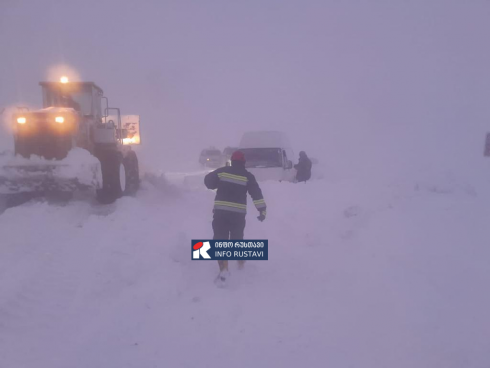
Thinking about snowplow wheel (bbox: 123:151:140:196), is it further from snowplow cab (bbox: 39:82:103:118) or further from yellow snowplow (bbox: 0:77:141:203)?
snowplow cab (bbox: 39:82:103:118)

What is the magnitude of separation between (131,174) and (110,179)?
5.51 ft

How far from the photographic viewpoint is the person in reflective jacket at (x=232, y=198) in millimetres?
5336

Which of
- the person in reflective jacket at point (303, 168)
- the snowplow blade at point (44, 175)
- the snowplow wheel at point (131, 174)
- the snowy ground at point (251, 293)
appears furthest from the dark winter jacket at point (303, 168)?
the snowplow blade at point (44, 175)

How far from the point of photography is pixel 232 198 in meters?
5.34

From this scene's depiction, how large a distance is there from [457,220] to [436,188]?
346 cm

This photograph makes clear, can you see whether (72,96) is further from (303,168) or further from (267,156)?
(303,168)

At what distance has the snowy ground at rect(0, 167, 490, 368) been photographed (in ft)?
12.4

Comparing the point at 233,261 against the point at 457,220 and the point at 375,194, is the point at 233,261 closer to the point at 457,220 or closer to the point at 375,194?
the point at 457,220

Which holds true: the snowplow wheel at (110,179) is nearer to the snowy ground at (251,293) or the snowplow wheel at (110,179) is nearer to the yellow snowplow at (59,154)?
the yellow snowplow at (59,154)

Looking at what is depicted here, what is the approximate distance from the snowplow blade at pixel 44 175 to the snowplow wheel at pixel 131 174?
2.29 meters

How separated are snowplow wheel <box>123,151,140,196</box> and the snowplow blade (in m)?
2.29

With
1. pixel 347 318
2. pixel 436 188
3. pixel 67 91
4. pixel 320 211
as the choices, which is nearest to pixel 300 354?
pixel 347 318

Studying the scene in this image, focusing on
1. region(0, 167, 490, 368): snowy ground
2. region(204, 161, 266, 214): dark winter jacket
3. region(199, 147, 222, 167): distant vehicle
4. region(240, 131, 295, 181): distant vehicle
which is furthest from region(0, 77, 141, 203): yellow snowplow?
region(199, 147, 222, 167): distant vehicle

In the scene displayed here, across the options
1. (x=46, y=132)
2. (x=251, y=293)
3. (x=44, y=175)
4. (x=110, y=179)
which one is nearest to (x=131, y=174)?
(x=110, y=179)
